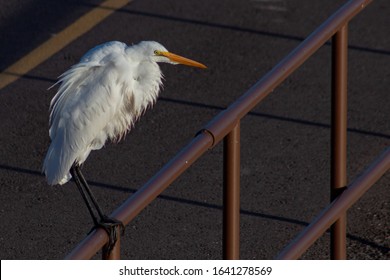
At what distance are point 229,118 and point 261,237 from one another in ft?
8.50

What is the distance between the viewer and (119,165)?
23.3 feet

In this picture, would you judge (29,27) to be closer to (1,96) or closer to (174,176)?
(1,96)

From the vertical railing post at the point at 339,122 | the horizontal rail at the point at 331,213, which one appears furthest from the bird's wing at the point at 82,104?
the horizontal rail at the point at 331,213

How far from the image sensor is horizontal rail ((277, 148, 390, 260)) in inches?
164

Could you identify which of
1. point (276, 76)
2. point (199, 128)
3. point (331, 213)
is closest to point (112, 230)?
point (276, 76)

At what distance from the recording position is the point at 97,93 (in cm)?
577

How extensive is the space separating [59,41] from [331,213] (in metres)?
4.64

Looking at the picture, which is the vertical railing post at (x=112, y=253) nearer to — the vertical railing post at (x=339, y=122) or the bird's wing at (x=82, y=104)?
the vertical railing post at (x=339, y=122)

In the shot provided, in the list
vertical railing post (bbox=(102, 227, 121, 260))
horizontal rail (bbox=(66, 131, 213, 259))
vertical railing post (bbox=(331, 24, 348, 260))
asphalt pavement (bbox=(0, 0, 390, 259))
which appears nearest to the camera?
horizontal rail (bbox=(66, 131, 213, 259))

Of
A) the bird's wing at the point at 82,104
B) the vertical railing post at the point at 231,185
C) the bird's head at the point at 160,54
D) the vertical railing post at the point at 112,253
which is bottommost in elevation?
the vertical railing post at the point at 112,253

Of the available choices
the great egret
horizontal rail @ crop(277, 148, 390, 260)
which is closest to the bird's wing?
the great egret

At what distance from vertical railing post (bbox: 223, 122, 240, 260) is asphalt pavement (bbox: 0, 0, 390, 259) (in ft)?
6.97

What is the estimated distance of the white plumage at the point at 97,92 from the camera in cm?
573

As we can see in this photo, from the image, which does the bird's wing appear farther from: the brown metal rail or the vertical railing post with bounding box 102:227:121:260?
the vertical railing post with bounding box 102:227:121:260
